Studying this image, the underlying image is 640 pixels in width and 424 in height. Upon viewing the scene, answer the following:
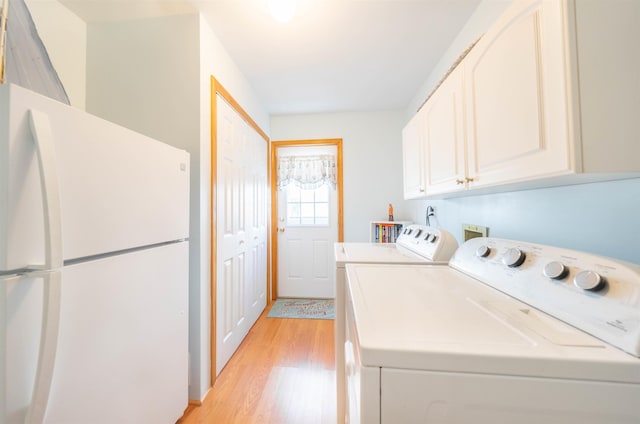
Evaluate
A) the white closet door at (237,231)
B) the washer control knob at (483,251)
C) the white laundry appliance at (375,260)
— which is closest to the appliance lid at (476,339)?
the washer control knob at (483,251)

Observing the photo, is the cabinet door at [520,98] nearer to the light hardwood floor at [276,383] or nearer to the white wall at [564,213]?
the white wall at [564,213]

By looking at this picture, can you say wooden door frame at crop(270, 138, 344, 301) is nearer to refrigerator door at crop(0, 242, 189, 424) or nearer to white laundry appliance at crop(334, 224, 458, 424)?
white laundry appliance at crop(334, 224, 458, 424)

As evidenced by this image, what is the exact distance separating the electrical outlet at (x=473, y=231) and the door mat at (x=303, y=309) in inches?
65.7

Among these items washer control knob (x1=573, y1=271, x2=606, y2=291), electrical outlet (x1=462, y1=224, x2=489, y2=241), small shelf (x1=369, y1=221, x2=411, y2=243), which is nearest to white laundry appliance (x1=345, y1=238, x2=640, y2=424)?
washer control knob (x1=573, y1=271, x2=606, y2=291)

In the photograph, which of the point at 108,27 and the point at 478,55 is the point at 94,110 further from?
the point at 478,55

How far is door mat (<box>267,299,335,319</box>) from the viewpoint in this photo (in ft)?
8.93

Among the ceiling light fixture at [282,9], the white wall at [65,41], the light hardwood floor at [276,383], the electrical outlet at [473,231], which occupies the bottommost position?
the light hardwood floor at [276,383]

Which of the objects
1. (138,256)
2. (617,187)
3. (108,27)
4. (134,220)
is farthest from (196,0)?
(617,187)

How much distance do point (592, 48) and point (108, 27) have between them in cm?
242

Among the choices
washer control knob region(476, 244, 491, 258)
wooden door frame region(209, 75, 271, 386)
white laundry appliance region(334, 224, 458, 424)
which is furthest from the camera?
wooden door frame region(209, 75, 271, 386)

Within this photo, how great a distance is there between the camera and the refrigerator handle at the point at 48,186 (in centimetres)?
63

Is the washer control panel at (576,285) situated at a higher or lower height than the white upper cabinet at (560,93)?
lower

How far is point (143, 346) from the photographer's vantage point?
1.03m

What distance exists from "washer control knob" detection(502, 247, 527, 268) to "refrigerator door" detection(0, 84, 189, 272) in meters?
1.44
